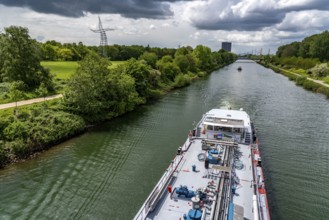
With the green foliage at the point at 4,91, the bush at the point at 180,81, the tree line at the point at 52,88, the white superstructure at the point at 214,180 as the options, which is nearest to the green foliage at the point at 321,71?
the bush at the point at 180,81

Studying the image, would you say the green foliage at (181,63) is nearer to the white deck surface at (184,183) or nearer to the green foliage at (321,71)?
the green foliage at (321,71)

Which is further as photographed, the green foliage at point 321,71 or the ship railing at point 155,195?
the green foliage at point 321,71

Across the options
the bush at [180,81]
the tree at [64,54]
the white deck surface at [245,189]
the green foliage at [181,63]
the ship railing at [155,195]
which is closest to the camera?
the ship railing at [155,195]

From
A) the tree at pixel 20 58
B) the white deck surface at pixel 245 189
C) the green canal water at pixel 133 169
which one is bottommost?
the green canal water at pixel 133 169

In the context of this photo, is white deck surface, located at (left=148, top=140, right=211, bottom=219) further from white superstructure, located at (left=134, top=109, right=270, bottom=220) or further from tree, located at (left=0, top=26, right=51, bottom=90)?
tree, located at (left=0, top=26, right=51, bottom=90)

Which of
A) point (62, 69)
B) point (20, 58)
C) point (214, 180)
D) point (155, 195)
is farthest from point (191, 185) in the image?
point (62, 69)

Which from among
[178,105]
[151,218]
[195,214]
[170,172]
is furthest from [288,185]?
[178,105]

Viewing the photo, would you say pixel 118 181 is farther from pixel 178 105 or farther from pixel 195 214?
pixel 178 105
